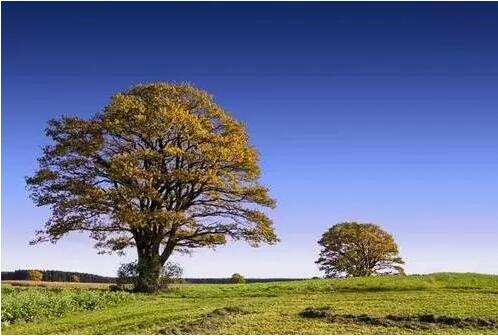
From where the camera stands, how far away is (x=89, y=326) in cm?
2416

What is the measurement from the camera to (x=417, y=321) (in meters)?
22.7

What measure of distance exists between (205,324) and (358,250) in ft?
181

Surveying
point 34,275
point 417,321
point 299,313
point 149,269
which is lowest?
point 417,321

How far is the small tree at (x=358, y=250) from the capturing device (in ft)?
246

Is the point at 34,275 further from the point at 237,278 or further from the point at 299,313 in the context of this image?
the point at 299,313

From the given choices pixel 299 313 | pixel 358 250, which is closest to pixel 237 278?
pixel 358 250

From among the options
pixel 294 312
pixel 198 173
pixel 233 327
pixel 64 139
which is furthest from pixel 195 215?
pixel 233 327

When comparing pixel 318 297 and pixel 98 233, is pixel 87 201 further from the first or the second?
pixel 318 297

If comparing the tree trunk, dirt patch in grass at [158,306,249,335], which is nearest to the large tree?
the tree trunk

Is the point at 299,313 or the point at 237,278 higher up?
the point at 237,278

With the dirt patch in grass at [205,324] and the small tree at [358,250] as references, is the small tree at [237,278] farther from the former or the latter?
the dirt patch in grass at [205,324]

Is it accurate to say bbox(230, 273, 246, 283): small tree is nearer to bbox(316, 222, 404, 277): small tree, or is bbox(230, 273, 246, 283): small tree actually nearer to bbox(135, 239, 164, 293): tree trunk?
bbox(316, 222, 404, 277): small tree

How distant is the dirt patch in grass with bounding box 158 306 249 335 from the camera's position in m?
21.3

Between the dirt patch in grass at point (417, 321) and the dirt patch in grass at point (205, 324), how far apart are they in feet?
10.3
